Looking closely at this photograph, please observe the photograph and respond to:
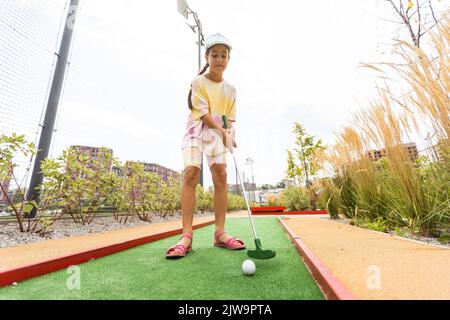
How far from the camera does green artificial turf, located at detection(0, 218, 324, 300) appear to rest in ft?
2.93

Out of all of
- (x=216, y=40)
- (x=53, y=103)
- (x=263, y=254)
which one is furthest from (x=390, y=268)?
(x=53, y=103)

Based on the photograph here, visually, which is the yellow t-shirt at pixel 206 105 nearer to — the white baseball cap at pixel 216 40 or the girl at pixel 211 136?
the girl at pixel 211 136

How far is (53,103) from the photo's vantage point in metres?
3.39

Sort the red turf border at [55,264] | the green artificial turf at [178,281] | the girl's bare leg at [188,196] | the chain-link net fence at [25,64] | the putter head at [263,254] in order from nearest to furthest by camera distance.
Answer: the green artificial turf at [178,281]
the red turf border at [55,264]
the putter head at [263,254]
the girl's bare leg at [188,196]
the chain-link net fence at [25,64]

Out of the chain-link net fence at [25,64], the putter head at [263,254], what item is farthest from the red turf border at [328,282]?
the chain-link net fence at [25,64]

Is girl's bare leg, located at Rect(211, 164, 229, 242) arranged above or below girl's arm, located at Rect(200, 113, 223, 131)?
below

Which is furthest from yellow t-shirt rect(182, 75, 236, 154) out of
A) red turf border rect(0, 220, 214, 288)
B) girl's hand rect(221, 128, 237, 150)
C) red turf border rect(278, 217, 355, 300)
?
red turf border rect(278, 217, 355, 300)

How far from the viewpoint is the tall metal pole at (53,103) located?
9.71 feet

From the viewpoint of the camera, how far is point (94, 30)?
13.4 ft

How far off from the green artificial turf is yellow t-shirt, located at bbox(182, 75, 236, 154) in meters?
0.99

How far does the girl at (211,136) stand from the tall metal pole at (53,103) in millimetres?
2292

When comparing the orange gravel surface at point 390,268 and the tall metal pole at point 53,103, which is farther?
the tall metal pole at point 53,103

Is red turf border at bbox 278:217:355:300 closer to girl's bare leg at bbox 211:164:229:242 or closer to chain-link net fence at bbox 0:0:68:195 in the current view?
girl's bare leg at bbox 211:164:229:242
